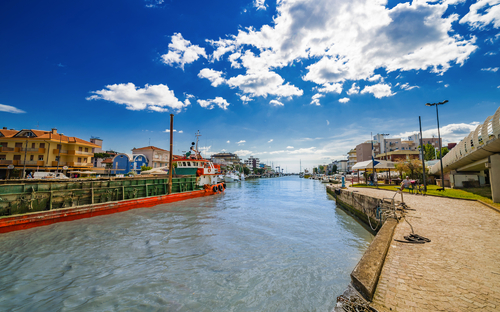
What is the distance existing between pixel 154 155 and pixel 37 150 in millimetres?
24155

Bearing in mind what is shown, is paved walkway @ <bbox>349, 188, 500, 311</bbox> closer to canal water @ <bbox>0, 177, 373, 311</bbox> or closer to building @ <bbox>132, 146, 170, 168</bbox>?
canal water @ <bbox>0, 177, 373, 311</bbox>

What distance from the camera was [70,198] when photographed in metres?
12.7

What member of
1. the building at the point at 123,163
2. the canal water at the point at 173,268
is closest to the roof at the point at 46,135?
the building at the point at 123,163

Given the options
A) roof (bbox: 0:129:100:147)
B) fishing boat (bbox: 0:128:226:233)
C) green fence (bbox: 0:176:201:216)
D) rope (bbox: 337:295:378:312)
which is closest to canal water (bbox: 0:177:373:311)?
fishing boat (bbox: 0:128:226:233)

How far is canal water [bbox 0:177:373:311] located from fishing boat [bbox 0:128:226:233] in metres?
0.93

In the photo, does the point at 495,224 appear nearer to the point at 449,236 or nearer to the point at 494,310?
the point at 449,236

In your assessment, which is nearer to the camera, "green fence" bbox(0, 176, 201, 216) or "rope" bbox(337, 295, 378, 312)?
"rope" bbox(337, 295, 378, 312)

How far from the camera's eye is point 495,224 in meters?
7.34

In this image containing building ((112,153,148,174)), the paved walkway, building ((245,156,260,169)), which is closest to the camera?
the paved walkway

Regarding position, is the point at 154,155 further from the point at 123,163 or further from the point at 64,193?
the point at 64,193

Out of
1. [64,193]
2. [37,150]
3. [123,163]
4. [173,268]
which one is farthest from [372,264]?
[123,163]

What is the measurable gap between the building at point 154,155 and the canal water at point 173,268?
47.2m

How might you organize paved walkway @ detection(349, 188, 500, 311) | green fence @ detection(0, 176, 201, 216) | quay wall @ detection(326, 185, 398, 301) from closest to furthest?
paved walkway @ detection(349, 188, 500, 311) < quay wall @ detection(326, 185, 398, 301) < green fence @ detection(0, 176, 201, 216)

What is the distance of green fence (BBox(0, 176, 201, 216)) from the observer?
10211mm
